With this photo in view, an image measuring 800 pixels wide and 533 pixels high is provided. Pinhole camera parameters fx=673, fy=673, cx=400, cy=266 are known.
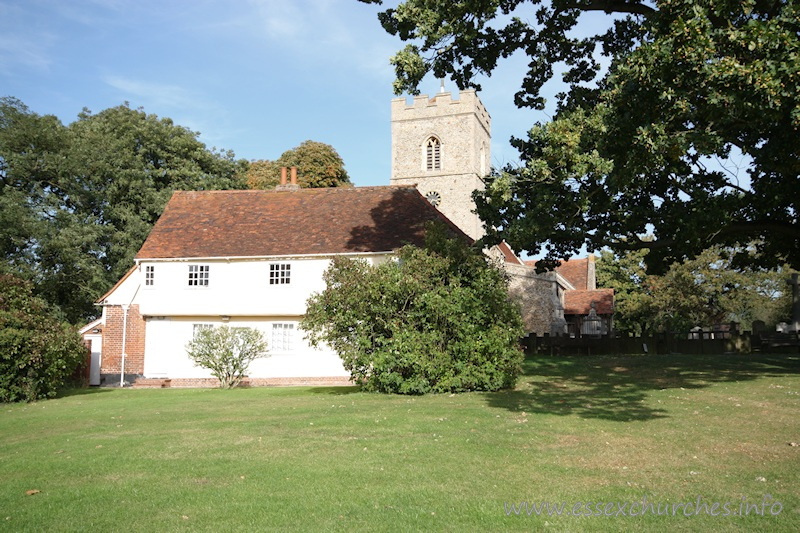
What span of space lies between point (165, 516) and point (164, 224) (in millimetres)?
27080

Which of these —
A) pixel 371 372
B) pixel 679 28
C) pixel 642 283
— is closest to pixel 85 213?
pixel 371 372

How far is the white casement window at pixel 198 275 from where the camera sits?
2980 cm

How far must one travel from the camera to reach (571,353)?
3020 centimetres

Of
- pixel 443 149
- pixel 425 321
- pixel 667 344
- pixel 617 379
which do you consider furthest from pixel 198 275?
pixel 443 149

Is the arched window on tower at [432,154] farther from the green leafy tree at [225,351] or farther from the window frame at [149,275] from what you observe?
the green leafy tree at [225,351]

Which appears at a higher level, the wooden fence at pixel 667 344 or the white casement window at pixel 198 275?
the white casement window at pixel 198 275

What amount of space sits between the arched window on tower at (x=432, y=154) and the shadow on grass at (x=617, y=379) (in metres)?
30.2

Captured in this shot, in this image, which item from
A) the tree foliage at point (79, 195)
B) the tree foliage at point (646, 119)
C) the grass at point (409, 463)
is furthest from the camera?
the tree foliage at point (79, 195)

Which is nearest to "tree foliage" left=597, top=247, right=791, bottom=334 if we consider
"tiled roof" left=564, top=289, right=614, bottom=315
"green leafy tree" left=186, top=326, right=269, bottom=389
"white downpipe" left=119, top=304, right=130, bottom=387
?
"tiled roof" left=564, top=289, right=614, bottom=315

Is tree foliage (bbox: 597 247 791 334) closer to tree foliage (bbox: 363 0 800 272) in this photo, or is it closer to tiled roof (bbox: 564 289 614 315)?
tiled roof (bbox: 564 289 614 315)

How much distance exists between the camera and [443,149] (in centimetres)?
5434

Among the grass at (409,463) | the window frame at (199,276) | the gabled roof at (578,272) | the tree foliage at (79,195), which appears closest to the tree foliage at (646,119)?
the grass at (409,463)

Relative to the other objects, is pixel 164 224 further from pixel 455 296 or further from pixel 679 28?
pixel 679 28

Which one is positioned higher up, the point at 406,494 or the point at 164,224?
the point at 164,224
